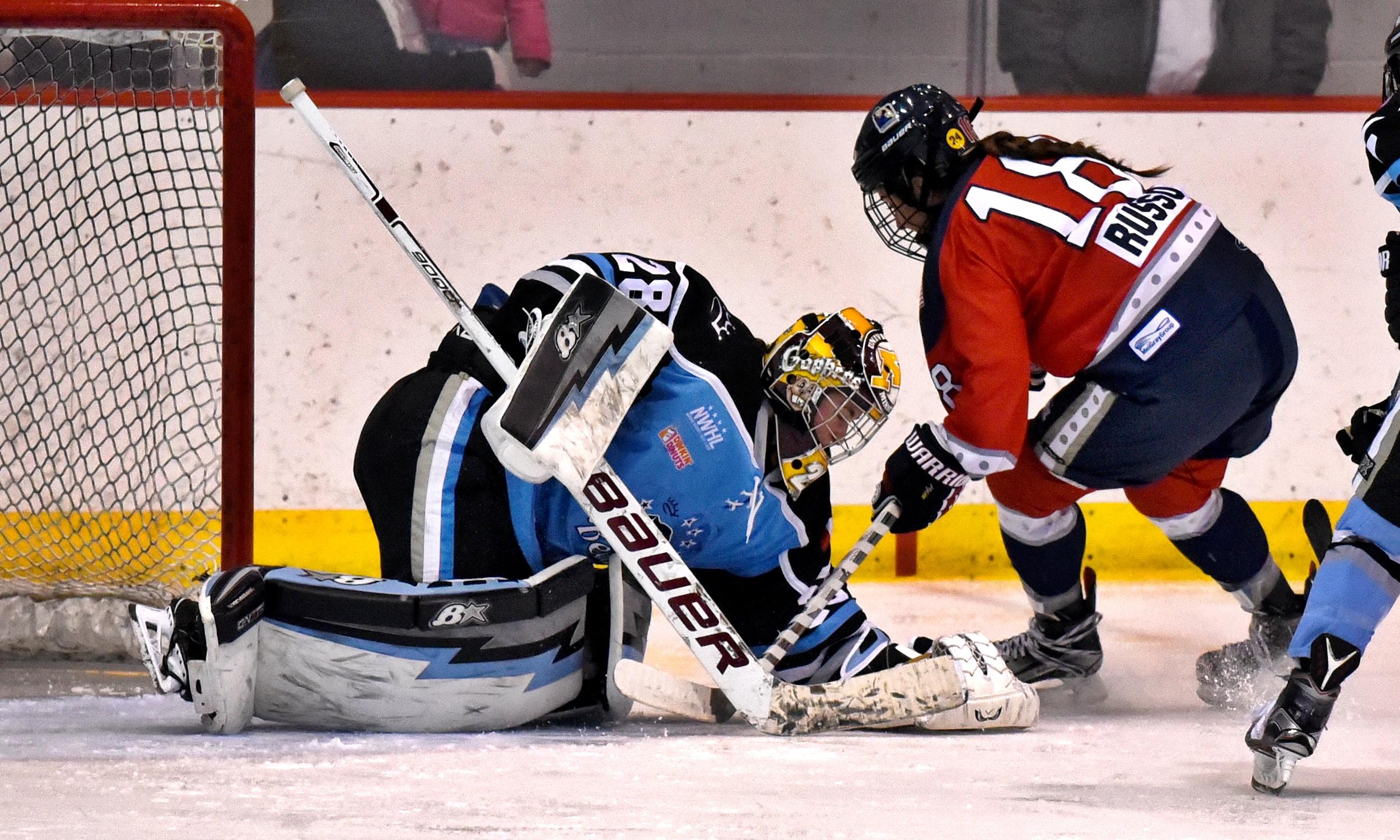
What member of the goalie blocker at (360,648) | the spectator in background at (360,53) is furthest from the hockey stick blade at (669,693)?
the spectator in background at (360,53)

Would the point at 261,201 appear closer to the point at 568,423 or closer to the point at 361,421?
the point at 361,421

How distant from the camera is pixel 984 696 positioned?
218 centimetres

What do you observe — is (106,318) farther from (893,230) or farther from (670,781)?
(670,781)

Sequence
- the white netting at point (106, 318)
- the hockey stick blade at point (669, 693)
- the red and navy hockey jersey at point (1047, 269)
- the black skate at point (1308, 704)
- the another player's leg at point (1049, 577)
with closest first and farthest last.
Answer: the black skate at point (1308, 704)
the hockey stick blade at point (669, 693)
the red and navy hockey jersey at point (1047, 269)
the another player's leg at point (1049, 577)
the white netting at point (106, 318)

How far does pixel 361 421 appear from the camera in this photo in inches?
140

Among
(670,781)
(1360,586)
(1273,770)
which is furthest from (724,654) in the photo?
(1360,586)

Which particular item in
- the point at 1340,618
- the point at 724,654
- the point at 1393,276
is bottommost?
the point at 724,654

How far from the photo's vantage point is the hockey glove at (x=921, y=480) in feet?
7.36

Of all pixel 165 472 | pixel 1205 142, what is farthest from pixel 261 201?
pixel 1205 142

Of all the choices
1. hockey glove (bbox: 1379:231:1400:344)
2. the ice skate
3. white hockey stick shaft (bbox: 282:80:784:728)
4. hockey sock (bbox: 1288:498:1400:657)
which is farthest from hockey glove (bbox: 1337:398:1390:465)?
the ice skate

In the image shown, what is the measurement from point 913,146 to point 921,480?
1.80 feet

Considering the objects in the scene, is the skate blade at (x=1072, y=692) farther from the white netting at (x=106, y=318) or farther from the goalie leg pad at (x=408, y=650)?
the white netting at (x=106, y=318)

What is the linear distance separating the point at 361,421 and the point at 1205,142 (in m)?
2.22

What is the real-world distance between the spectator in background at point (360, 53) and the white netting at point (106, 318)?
16.8 inches
